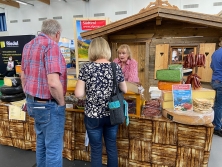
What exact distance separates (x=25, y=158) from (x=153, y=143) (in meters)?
1.79

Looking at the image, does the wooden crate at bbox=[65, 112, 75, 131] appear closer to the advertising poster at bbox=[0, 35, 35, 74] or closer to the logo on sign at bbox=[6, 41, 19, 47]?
the advertising poster at bbox=[0, 35, 35, 74]

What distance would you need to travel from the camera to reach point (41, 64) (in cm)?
139

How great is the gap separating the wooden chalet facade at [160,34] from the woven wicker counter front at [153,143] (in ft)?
5.30

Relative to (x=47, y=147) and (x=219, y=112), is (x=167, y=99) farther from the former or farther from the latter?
(x=219, y=112)

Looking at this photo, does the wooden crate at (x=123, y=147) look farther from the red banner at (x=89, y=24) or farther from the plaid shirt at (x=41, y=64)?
the red banner at (x=89, y=24)

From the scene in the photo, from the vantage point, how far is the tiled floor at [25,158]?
7.24 feet

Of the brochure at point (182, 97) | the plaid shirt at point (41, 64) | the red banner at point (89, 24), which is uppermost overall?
the red banner at point (89, 24)

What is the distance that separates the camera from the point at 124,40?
3.80 m

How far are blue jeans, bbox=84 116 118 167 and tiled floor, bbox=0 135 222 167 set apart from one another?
0.63m

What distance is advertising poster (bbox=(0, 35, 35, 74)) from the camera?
799 cm

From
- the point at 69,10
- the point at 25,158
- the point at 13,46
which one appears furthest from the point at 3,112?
the point at 69,10

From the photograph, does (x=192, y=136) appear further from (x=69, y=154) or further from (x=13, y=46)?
(x=13, y=46)

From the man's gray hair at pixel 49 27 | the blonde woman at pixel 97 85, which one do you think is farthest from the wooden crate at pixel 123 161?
the man's gray hair at pixel 49 27

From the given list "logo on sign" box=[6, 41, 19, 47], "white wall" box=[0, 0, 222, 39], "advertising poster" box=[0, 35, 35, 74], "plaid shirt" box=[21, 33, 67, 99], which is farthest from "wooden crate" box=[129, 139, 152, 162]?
"logo on sign" box=[6, 41, 19, 47]
